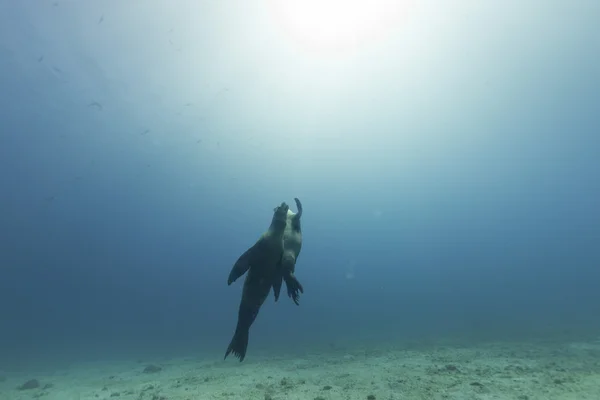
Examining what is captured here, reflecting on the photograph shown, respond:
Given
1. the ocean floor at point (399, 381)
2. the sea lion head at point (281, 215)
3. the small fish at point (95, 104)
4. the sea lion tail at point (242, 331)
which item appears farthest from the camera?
the small fish at point (95, 104)

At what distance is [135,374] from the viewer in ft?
60.2

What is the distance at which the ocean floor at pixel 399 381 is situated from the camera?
8.98 m

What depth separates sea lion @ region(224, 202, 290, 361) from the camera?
20.4 feet

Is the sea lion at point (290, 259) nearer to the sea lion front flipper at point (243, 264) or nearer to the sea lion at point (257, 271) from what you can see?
the sea lion at point (257, 271)

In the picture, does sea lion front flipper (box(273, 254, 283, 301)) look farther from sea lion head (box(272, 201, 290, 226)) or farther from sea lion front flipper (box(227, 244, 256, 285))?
sea lion head (box(272, 201, 290, 226))

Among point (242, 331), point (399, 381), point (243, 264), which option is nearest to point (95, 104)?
point (243, 264)

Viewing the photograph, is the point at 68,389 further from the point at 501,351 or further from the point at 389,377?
the point at 501,351

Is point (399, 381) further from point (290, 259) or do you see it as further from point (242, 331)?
point (290, 259)

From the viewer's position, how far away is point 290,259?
634 cm

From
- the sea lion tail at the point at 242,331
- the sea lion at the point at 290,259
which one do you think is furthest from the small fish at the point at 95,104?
the sea lion tail at the point at 242,331

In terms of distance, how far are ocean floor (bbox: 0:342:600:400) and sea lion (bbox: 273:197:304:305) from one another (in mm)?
4403

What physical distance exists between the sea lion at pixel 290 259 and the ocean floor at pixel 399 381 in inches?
173

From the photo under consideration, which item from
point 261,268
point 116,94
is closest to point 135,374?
point 261,268

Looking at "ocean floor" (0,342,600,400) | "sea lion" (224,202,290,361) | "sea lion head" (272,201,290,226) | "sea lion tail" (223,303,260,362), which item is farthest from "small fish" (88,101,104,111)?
"sea lion tail" (223,303,260,362)
